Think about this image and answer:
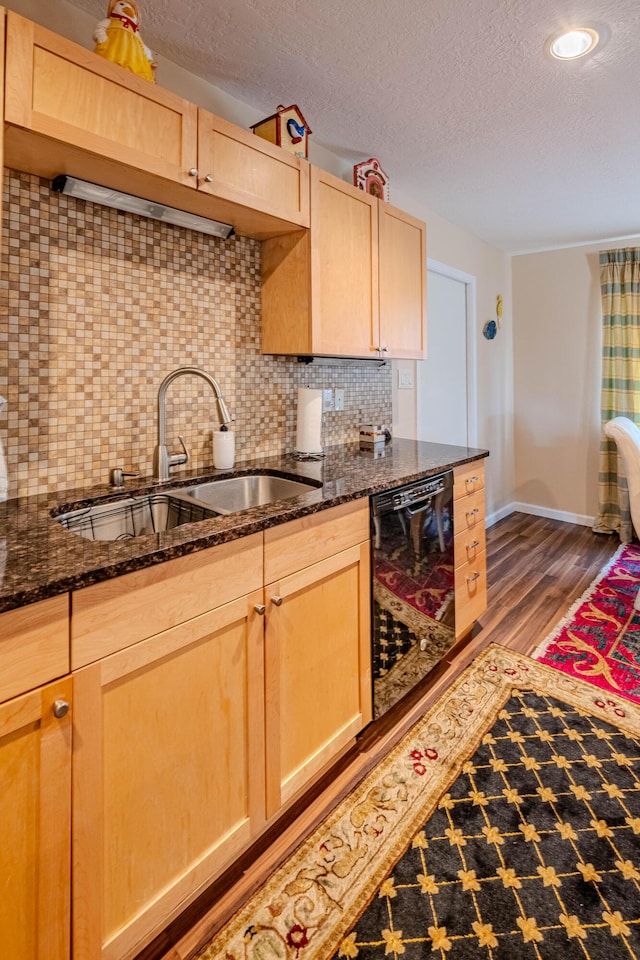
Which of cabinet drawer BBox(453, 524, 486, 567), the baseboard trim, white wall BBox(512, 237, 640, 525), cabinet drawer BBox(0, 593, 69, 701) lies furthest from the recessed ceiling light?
the baseboard trim

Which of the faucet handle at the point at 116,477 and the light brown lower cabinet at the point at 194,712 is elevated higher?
the faucet handle at the point at 116,477

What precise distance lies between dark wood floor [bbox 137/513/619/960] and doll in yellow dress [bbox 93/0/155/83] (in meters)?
2.19

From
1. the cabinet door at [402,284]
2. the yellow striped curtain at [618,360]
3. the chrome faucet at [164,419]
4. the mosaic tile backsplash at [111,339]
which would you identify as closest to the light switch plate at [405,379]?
the cabinet door at [402,284]

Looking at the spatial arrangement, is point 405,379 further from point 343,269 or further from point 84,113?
point 84,113

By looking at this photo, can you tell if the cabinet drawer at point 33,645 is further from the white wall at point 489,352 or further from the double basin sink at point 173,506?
the white wall at point 489,352

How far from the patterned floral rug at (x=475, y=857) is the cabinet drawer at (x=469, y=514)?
30.4 inches

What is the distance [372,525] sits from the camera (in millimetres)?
1644

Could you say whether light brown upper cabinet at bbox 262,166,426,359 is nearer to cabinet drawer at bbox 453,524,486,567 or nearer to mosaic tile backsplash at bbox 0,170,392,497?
mosaic tile backsplash at bbox 0,170,392,497

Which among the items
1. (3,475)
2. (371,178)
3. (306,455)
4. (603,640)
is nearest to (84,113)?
(3,475)

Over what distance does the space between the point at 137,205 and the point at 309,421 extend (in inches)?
39.9

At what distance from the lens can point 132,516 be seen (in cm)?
155

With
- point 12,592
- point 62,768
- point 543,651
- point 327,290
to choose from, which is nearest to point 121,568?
point 12,592

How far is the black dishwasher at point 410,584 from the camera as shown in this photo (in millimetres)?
1699

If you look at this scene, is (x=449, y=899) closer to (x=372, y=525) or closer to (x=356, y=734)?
(x=356, y=734)
